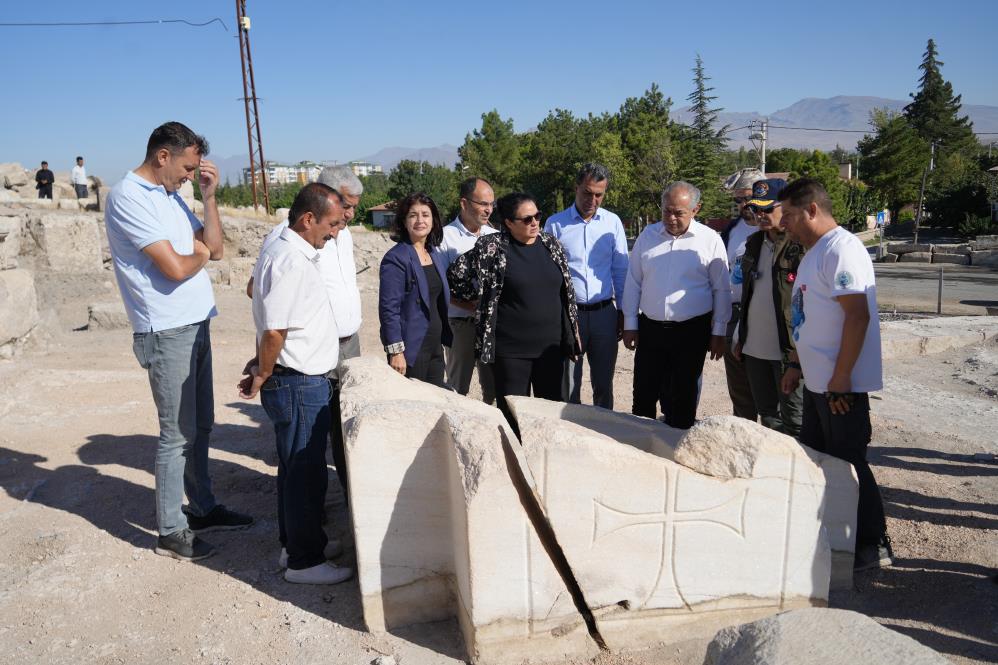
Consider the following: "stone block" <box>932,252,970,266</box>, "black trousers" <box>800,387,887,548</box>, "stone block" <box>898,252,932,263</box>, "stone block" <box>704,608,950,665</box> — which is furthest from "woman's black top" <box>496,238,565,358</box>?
"stone block" <box>898,252,932,263</box>

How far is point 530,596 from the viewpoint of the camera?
2.74 m

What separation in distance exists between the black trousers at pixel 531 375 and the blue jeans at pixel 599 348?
428 millimetres

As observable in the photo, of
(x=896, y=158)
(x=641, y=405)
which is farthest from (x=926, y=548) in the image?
(x=896, y=158)

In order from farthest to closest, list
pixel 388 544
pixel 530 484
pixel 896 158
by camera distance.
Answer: pixel 896 158
pixel 388 544
pixel 530 484

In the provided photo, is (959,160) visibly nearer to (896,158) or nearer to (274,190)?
(896,158)

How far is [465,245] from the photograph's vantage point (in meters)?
4.66

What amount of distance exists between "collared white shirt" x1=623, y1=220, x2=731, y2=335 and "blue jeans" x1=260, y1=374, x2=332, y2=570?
6.82ft

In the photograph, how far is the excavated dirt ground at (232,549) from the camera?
2.84m

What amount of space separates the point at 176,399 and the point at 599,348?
251 centimetres

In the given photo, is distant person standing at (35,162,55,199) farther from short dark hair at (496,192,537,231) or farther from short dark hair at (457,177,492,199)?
short dark hair at (496,192,537,231)

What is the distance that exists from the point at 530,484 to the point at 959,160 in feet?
156

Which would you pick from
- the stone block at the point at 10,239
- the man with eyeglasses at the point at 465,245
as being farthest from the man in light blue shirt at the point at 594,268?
the stone block at the point at 10,239

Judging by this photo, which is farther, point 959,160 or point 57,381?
point 959,160

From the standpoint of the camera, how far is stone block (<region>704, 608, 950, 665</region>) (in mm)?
1890
